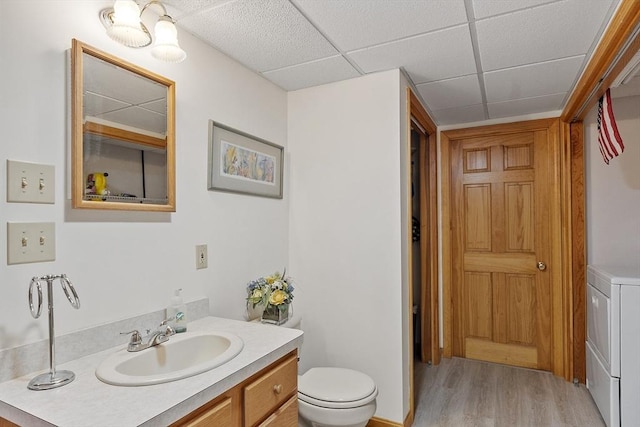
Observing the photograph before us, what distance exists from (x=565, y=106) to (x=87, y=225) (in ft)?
10.6

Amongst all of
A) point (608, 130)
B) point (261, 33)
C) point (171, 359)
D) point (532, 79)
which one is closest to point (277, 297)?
point (171, 359)

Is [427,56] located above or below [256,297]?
above

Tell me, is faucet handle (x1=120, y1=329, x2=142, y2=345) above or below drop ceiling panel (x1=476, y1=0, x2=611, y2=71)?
below

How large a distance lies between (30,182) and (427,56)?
186cm

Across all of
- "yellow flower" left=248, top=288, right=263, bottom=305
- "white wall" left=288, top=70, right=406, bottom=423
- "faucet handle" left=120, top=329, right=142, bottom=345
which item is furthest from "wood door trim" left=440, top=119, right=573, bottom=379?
"faucet handle" left=120, top=329, right=142, bottom=345

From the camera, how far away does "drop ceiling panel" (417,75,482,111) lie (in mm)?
2404

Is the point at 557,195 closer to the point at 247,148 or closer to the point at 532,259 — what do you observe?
the point at 532,259

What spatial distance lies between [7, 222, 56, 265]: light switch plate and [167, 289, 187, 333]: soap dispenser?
49 cm

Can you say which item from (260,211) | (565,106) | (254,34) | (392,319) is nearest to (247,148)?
(260,211)

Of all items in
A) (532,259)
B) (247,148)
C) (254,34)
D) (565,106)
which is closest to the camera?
(254,34)

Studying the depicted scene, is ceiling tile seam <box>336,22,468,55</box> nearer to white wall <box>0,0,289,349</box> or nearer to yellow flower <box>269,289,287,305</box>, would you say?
white wall <box>0,0,289,349</box>

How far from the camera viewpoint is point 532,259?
315cm

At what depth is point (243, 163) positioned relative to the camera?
2100 mm

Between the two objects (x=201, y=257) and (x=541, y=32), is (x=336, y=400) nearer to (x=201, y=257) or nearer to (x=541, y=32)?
(x=201, y=257)
